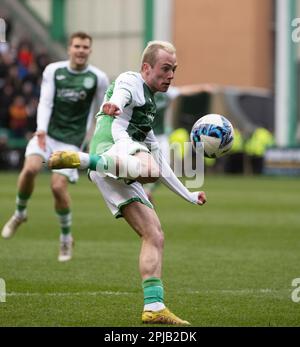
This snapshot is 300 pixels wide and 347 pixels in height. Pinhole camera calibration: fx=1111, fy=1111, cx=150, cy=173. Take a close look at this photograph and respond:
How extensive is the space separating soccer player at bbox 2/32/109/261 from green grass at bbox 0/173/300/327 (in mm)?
519

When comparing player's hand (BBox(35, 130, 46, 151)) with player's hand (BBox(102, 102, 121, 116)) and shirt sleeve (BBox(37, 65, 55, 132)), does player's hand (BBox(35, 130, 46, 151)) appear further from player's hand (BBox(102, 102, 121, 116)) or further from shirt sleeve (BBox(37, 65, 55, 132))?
player's hand (BBox(102, 102, 121, 116))

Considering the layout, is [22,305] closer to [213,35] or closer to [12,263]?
[12,263]

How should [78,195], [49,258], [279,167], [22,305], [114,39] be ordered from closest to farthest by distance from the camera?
[22,305] → [49,258] → [78,195] → [279,167] → [114,39]

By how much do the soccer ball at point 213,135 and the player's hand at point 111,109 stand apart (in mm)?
854

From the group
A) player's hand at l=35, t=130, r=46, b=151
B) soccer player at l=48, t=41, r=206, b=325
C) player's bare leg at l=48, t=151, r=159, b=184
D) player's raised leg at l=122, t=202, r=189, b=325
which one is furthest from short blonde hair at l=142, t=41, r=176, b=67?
player's hand at l=35, t=130, r=46, b=151

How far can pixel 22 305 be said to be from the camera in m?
8.39

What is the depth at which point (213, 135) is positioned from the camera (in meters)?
7.86

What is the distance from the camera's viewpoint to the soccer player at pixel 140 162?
7432mm

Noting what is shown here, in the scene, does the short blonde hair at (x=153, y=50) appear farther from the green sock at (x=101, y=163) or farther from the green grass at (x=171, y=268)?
the green grass at (x=171, y=268)

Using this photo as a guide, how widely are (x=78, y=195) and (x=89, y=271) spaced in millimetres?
11644

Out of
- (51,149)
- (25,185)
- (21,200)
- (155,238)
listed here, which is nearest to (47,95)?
(51,149)

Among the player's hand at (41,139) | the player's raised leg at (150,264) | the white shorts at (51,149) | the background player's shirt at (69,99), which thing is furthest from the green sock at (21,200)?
the player's raised leg at (150,264)

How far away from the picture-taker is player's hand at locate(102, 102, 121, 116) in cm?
721
